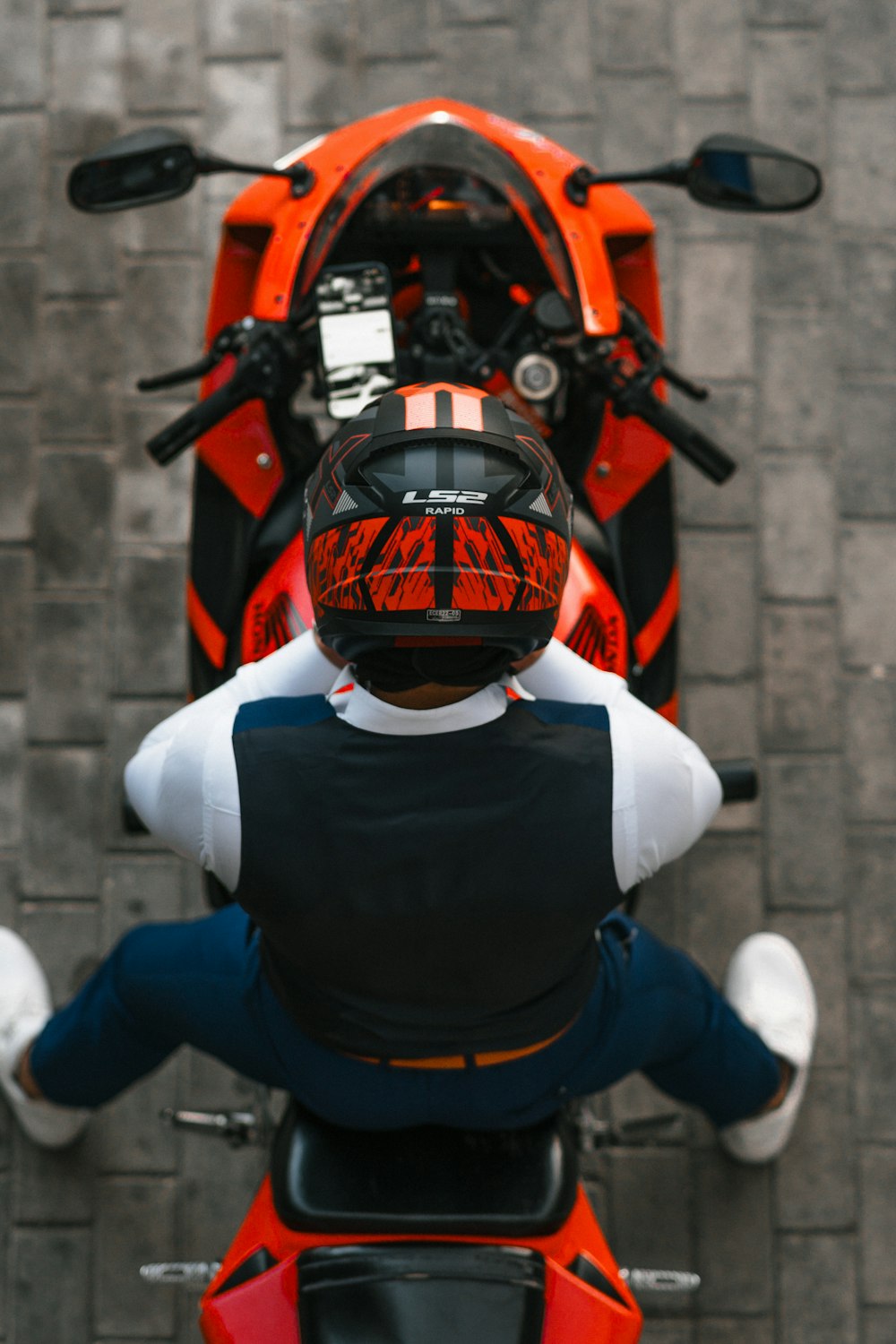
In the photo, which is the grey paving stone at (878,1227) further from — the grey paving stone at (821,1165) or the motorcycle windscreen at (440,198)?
the motorcycle windscreen at (440,198)

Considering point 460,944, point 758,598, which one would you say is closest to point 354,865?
point 460,944

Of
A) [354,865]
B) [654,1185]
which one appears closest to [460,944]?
[354,865]

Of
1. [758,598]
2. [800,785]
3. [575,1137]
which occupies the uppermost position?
[758,598]

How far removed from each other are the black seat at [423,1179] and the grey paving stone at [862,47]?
3275 millimetres

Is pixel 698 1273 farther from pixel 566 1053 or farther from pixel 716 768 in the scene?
pixel 716 768

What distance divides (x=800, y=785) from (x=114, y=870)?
189 cm

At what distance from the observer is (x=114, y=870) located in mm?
3711

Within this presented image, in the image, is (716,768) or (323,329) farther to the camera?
(323,329)

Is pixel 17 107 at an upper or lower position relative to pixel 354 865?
upper

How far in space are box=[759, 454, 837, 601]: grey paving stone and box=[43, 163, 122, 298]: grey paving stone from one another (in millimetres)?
2004

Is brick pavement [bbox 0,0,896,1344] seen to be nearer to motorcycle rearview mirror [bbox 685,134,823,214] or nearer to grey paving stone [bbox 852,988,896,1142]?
grey paving stone [bbox 852,988,896,1142]

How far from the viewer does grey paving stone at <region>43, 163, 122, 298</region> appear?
4035 mm

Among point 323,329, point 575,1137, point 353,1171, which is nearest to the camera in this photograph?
point 353,1171

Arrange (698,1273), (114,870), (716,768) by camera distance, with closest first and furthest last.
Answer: (716,768), (698,1273), (114,870)
